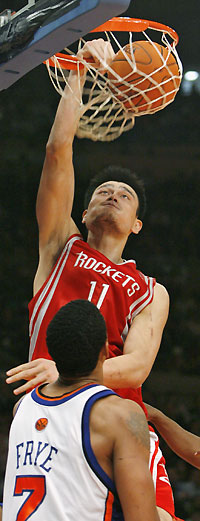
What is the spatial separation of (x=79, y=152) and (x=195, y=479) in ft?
10.6

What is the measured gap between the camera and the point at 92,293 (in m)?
2.88

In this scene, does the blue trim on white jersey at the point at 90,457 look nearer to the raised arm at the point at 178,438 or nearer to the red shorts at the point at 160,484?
the red shorts at the point at 160,484

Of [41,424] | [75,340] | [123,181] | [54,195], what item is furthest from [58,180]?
[41,424]

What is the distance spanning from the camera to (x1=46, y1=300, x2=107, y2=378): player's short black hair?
5.78 feet

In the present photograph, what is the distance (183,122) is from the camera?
677 cm

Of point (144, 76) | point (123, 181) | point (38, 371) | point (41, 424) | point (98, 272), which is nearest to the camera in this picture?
point (41, 424)

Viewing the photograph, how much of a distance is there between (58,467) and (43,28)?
3.79 feet

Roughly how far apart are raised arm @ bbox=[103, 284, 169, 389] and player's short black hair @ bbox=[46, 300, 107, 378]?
2.56 ft

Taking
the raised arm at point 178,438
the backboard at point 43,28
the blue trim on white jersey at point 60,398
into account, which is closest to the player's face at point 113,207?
the raised arm at point 178,438

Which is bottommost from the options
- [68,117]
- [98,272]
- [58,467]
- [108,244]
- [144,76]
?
[58,467]

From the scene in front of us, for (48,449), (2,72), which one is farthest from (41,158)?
(48,449)

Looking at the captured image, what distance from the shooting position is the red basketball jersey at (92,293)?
285cm

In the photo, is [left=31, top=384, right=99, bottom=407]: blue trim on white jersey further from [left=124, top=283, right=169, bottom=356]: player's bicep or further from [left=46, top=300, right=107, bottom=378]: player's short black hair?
[left=124, top=283, right=169, bottom=356]: player's bicep

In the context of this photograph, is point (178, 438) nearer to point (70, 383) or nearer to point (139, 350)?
point (139, 350)
